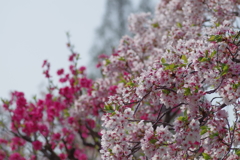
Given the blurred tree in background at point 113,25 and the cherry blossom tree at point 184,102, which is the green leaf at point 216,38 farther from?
the blurred tree in background at point 113,25

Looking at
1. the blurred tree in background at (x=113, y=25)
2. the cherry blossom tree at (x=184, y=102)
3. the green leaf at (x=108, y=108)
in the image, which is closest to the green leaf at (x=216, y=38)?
the cherry blossom tree at (x=184, y=102)

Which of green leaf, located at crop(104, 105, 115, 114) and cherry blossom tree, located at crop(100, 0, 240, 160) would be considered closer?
cherry blossom tree, located at crop(100, 0, 240, 160)

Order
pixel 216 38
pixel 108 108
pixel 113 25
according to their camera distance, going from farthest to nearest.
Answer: pixel 113 25 < pixel 108 108 < pixel 216 38

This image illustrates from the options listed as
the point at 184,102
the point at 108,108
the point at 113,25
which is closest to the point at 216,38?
the point at 184,102

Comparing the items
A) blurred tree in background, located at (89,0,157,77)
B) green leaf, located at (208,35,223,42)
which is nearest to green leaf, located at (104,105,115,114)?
green leaf, located at (208,35,223,42)

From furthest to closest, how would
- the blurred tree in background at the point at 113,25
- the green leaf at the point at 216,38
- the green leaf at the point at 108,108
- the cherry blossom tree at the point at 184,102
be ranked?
1. the blurred tree in background at the point at 113,25
2. the green leaf at the point at 108,108
3. the green leaf at the point at 216,38
4. the cherry blossom tree at the point at 184,102

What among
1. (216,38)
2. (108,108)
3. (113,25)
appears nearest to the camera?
(216,38)

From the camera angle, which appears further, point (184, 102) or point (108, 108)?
point (108, 108)

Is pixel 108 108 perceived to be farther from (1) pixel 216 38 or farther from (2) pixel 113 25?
(2) pixel 113 25

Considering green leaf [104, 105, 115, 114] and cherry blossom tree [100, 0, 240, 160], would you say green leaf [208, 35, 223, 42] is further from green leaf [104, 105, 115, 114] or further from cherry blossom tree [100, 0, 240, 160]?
green leaf [104, 105, 115, 114]

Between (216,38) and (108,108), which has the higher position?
(216,38)

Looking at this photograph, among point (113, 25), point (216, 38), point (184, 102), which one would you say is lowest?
point (184, 102)

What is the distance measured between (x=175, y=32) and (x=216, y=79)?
274 cm

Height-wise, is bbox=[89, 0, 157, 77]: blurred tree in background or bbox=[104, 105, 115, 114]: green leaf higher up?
bbox=[89, 0, 157, 77]: blurred tree in background
